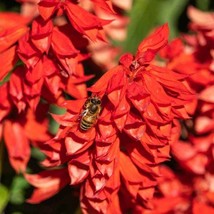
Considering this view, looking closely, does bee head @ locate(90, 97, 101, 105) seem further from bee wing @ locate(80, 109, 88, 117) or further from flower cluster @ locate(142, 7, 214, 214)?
flower cluster @ locate(142, 7, 214, 214)

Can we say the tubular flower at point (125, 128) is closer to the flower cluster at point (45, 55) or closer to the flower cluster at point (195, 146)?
the flower cluster at point (45, 55)

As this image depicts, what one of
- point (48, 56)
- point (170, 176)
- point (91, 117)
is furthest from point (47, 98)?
point (170, 176)

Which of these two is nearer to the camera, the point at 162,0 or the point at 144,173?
the point at 144,173

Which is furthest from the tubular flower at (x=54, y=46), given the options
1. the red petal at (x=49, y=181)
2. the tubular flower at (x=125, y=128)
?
the red petal at (x=49, y=181)

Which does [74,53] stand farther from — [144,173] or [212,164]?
[212,164]

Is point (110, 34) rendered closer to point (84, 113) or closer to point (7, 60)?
point (7, 60)

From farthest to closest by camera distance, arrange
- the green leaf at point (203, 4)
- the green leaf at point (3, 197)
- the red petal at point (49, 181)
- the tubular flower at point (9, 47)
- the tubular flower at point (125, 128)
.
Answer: the green leaf at point (203, 4)
the green leaf at point (3, 197)
the red petal at point (49, 181)
the tubular flower at point (9, 47)
the tubular flower at point (125, 128)

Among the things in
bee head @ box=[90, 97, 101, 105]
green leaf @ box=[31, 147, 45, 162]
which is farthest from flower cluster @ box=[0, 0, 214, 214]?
green leaf @ box=[31, 147, 45, 162]
